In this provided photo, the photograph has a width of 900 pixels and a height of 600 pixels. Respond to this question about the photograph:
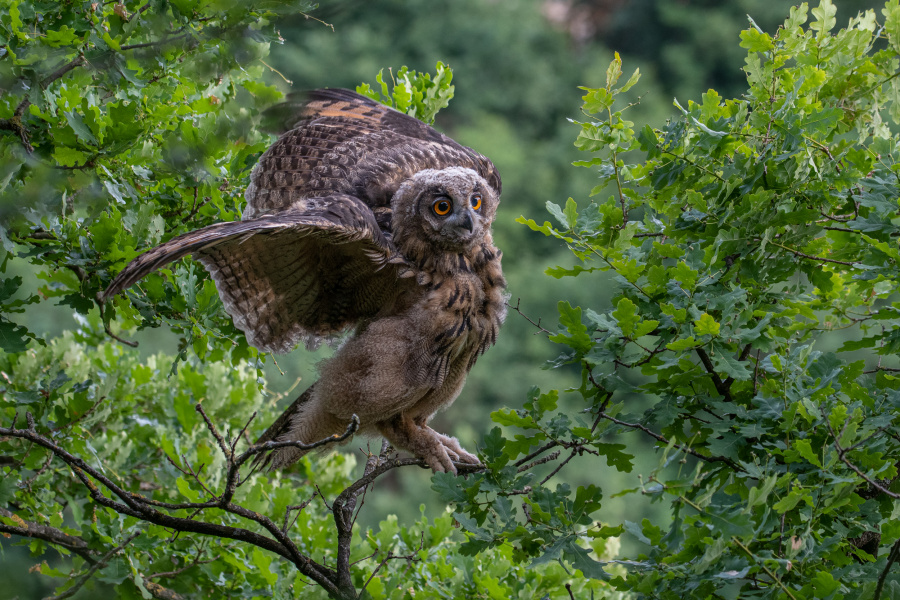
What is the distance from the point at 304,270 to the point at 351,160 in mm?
437

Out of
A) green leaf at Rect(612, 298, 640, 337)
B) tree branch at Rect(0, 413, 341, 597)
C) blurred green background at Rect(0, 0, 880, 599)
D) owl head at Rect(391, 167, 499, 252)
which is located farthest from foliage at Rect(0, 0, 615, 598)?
blurred green background at Rect(0, 0, 880, 599)

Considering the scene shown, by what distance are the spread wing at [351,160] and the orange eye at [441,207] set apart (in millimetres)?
232

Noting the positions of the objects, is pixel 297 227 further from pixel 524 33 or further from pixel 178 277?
pixel 524 33

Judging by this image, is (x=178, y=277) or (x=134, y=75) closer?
(x=134, y=75)

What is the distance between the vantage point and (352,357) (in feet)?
→ 8.89

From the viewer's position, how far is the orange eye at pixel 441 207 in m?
2.55

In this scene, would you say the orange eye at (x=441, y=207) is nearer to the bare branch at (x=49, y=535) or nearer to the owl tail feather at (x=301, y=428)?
the owl tail feather at (x=301, y=428)

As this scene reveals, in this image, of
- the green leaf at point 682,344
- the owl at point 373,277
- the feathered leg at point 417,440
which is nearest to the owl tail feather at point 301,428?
the owl at point 373,277

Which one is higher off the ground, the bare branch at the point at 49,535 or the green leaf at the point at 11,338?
the green leaf at the point at 11,338

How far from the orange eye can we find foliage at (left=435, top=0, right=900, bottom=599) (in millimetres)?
415

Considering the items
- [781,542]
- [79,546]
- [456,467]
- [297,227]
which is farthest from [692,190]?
[79,546]

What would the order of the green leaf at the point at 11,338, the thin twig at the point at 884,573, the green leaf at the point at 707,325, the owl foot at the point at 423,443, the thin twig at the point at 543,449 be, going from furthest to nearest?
the owl foot at the point at 423,443, the green leaf at the point at 11,338, the thin twig at the point at 543,449, the green leaf at the point at 707,325, the thin twig at the point at 884,573

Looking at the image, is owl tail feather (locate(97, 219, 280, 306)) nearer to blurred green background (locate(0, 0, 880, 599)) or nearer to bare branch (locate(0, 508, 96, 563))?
bare branch (locate(0, 508, 96, 563))

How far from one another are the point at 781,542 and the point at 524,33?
22.5 meters
